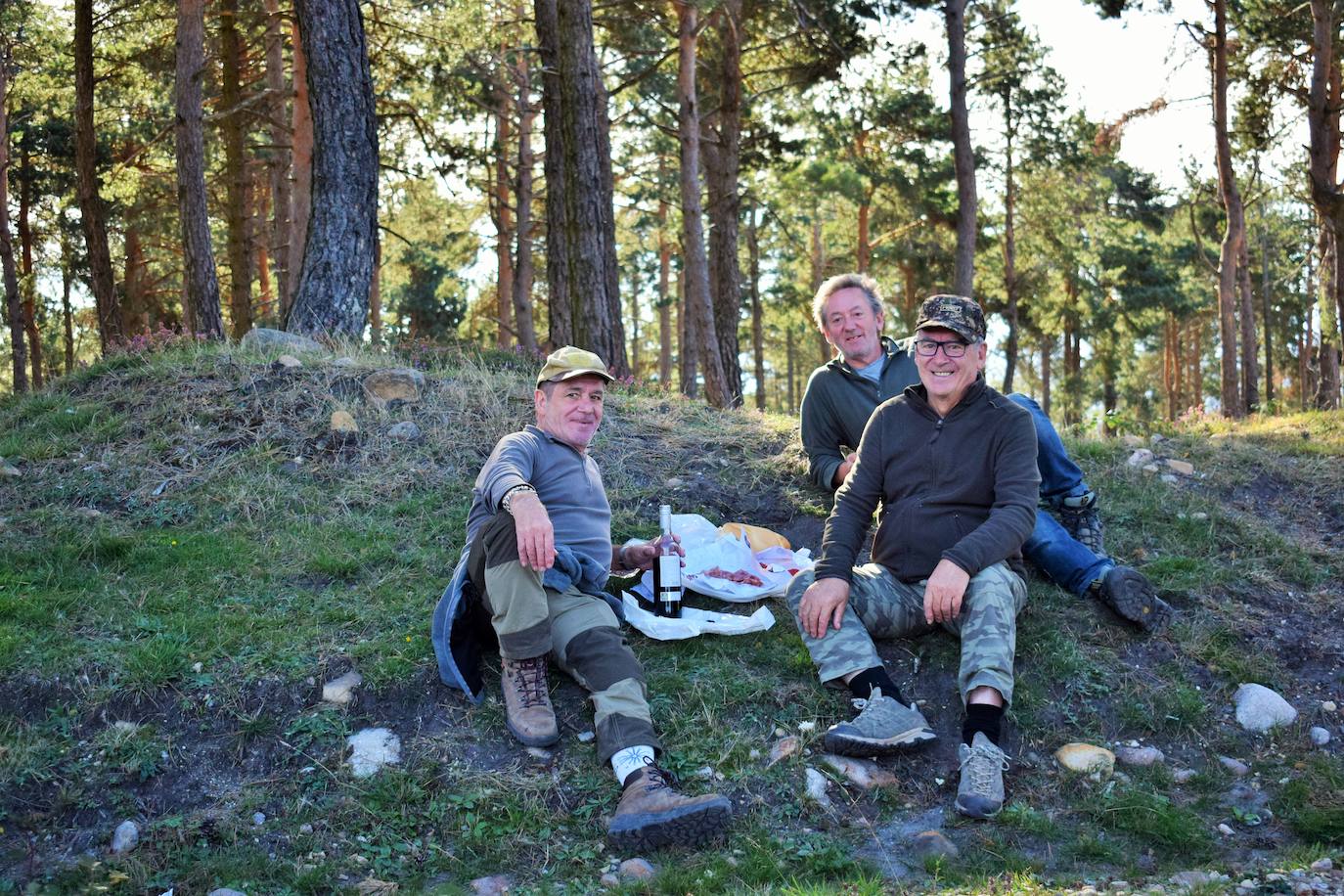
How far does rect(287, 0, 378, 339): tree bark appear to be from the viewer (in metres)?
8.94

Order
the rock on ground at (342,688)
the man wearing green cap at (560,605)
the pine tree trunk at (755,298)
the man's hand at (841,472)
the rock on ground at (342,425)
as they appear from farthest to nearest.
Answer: the pine tree trunk at (755,298)
the rock on ground at (342,425)
the man's hand at (841,472)
the rock on ground at (342,688)
the man wearing green cap at (560,605)

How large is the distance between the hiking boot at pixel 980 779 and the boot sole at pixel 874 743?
0.56 feet

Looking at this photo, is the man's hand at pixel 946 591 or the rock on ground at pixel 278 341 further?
the rock on ground at pixel 278 341

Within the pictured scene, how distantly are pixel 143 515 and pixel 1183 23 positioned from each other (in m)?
15.6

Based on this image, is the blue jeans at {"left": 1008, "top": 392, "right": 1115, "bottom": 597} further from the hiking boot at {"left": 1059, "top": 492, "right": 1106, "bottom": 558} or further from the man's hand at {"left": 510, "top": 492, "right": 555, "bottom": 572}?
the man's hand at {"left": 510, "top": 492, "right": 555, "bottom": 572}

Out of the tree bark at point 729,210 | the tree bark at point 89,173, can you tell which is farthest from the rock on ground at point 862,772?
the tree bark at point 89,173

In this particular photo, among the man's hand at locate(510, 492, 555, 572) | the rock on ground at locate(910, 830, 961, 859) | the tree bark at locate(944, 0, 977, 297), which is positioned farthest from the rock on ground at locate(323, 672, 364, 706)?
the tree bark at locate(944, 0, 977, 297)

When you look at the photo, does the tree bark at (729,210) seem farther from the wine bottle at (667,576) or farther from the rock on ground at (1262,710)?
the rock on ground at (1262,710)

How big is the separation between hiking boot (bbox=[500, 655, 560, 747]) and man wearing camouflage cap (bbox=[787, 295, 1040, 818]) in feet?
3.49

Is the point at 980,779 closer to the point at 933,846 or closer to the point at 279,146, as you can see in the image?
the point at 933,846

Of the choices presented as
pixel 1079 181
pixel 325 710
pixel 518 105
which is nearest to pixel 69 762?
pixel 325 710

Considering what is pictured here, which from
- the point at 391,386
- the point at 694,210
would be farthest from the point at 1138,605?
the point at 694,210

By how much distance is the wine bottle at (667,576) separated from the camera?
487cm

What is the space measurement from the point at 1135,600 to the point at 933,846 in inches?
78.3
